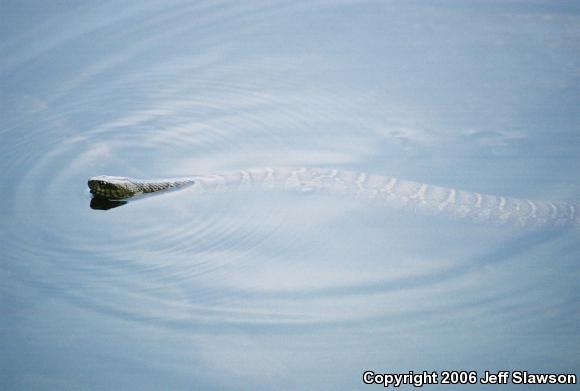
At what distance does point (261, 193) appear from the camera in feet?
18.0

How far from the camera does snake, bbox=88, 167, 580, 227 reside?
526cm

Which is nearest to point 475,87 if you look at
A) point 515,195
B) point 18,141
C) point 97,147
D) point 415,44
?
point 415,44

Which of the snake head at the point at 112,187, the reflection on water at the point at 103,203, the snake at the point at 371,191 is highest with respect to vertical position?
the snake at the point at 371,191

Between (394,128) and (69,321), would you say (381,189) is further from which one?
(69,321)

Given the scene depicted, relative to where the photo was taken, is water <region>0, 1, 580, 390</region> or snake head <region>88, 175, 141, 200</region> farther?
snake head <region>88, 175, 141, 200</region>

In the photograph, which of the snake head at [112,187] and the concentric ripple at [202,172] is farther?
the snake head at [112,187]

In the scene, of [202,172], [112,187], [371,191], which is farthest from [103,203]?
[371,191]

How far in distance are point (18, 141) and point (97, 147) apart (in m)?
0.77

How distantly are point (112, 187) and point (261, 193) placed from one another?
4.38ft

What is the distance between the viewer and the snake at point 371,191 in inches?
207

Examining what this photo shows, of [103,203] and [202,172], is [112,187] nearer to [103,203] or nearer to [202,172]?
[103,203]

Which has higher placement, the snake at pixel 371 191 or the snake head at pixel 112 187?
the snake at pixel 371 191

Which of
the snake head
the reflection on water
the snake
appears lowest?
the reflection on water

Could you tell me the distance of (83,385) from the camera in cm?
375
